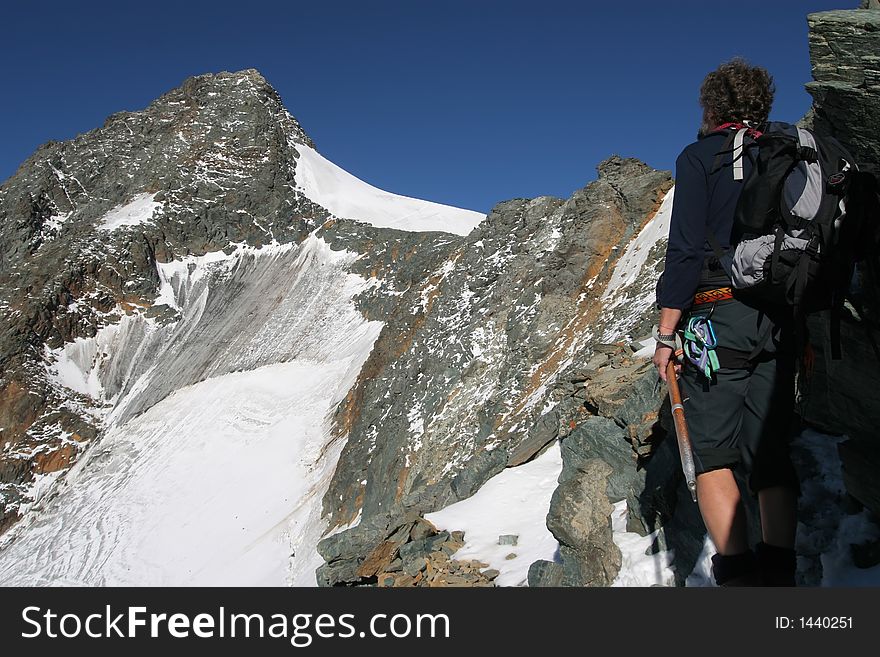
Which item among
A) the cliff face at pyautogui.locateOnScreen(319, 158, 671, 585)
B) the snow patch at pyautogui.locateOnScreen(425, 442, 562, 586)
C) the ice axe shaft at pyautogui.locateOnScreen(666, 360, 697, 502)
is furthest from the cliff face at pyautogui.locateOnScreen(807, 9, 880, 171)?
the cliff face at pyautogui.locateOnScreen(319, 158, 671, 585)

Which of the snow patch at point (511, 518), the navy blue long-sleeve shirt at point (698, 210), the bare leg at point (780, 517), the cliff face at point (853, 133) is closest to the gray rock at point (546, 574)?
the snow patch at point (511, 518)

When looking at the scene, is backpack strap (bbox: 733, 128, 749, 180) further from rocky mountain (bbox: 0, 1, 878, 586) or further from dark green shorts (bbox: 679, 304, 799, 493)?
rocky mountain (bbox: 0, 1, 878, 586)

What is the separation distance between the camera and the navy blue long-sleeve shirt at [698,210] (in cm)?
365

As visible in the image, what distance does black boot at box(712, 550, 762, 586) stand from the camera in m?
3.61

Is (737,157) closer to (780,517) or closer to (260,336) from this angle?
(780,517)

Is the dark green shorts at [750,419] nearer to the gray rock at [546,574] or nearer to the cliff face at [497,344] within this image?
the gray rock at [546,574]

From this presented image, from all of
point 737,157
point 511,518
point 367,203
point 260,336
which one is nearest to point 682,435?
point 737,157

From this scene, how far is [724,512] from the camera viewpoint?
3652mm

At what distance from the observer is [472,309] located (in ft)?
88.1

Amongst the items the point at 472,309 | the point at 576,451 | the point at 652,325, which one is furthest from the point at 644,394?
the point at 472,309

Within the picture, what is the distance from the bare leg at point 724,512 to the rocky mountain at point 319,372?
4.59 feet

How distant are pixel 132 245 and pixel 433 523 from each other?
56.4 m

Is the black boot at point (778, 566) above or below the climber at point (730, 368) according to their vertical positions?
below
